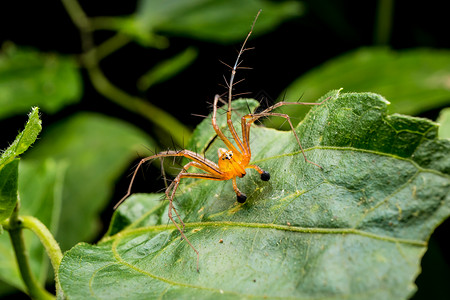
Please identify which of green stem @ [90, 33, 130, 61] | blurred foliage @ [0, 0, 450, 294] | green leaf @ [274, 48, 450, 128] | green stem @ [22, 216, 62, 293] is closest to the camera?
green stem @ [22, 216, 62, 293]

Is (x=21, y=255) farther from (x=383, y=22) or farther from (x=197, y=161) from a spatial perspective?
(x=383, y=22)

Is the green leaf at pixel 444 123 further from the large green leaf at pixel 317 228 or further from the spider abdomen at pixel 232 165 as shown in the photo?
the spider abdomen at pixel 232 165

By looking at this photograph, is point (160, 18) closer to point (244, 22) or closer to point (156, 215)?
point (244, 22)

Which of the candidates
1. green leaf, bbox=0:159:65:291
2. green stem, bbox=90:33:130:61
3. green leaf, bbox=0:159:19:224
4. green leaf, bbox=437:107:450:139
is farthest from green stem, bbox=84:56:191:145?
green leaf, bbox=0:159:19:224

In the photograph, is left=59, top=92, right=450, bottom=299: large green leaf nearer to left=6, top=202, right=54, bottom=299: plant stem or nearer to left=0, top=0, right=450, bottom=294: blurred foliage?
left=6, top=202, right=54, bottom=299: plant stem

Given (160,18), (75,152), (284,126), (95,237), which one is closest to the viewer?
(284,126)

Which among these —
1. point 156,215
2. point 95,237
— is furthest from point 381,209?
point 95,237

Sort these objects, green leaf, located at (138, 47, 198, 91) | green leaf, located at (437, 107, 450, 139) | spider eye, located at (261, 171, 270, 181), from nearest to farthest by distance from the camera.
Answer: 1. spider eye, located at (261, 171, 270, 181)
2. green leaf, located at (437, 107, 450, 139)
3. green leaf, located at (138, 47, 198, 91)

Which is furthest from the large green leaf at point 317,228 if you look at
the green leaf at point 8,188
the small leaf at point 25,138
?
the small leaf at point 25,138
